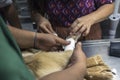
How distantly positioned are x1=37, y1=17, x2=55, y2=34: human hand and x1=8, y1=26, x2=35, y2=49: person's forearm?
0.20 m

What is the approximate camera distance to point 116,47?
101cm

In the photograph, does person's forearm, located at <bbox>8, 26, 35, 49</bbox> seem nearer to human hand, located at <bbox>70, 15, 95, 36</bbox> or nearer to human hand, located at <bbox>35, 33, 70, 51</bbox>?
human hand, located at <bbox>35, 33, 70, 51</bbox>

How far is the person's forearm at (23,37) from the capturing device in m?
0.95

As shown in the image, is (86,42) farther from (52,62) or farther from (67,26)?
(52,62)

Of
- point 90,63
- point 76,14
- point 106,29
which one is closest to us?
point 90,63

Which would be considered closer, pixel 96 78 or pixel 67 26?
pixel 96 78

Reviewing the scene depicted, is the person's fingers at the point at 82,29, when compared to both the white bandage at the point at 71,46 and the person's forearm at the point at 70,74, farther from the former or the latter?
the person's forearm at the point at 70,74

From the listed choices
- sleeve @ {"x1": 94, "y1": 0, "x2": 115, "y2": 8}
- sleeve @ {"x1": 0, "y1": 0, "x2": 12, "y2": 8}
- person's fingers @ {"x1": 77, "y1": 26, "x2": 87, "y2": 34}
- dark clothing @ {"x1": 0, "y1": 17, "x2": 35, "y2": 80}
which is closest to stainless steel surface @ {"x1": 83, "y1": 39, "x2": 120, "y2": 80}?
person's fingers @ {"x1": 77, "y1": 26, "x2": 87, "y2": 34}

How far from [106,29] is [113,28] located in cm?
6

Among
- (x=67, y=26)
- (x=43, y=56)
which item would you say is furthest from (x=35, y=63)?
(x=67, y=26)

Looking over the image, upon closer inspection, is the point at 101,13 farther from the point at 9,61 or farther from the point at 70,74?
the point at 9,61

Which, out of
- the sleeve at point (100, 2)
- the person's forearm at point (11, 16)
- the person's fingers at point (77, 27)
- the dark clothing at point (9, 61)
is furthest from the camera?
the person's forearm at point (11, 16)

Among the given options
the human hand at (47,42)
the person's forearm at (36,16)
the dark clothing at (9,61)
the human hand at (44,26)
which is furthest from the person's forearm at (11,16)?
the dark clothing at (9,61)

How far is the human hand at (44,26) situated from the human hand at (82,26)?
11 cm
